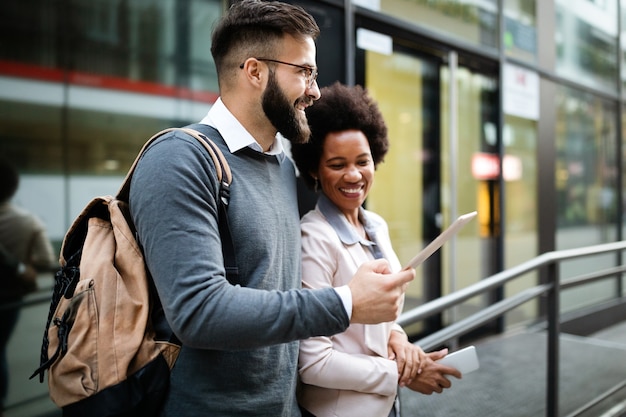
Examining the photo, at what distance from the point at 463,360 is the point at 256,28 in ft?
3.28

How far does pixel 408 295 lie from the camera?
17.3 ft

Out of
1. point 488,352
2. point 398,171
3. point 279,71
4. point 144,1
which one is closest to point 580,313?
point 488,352

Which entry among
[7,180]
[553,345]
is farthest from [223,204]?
[7,180]

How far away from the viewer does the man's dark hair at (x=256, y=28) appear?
121 centimetres

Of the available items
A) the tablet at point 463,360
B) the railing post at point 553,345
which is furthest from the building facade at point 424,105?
the railing post at point 553,345

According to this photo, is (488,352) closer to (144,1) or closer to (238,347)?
(144,1)

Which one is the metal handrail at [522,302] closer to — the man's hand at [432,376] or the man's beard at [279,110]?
the man's hand at [432,376]

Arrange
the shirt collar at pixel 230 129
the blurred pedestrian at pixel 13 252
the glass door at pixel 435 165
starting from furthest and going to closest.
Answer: the glass door at pixel 435 165, the blurred pedestrian at pixel 13 252, the shirt collar at pixel 230 129

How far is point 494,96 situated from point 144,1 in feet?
11.2

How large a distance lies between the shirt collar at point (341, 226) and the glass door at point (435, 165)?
3363mm

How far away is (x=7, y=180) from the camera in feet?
11.0

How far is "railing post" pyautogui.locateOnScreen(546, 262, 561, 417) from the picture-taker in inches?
115

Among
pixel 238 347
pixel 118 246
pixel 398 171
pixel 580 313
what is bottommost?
pixel 580 313

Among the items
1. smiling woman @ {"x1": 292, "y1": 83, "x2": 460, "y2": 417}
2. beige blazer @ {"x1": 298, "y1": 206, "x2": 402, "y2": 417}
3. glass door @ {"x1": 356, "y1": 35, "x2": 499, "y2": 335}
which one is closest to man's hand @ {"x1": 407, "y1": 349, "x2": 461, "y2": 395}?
smiling woman @ {"x1": 292, "y1": 83, "x2": 460, "y2": 417}
